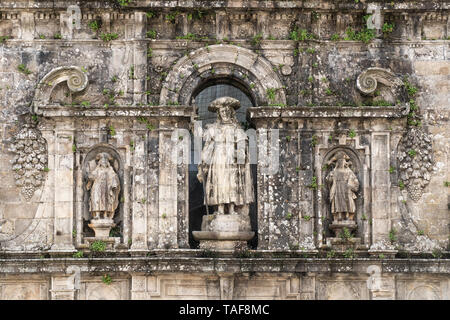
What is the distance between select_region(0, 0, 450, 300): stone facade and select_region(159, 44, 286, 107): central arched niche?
3cm

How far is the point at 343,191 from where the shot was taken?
18.1 metres

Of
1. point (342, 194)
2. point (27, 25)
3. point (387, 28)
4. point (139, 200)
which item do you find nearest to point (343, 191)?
point (342, 194)

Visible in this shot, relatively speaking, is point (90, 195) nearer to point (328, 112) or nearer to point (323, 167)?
point (323, 167)

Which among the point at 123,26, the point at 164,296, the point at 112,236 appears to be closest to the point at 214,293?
the point at 164,296

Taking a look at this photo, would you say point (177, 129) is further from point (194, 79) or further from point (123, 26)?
point (123, 26)

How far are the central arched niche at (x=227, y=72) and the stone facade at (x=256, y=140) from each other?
1.0 inches

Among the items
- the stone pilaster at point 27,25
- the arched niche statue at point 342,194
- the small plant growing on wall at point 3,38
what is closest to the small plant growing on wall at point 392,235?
the arched niche statue at point 342,194

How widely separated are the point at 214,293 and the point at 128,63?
15.0ft

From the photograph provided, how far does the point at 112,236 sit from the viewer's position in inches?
711

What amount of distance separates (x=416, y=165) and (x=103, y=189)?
5.86 metres

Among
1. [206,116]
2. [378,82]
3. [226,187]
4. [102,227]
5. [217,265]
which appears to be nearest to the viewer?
[217,265]

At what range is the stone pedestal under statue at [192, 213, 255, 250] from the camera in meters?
17.9

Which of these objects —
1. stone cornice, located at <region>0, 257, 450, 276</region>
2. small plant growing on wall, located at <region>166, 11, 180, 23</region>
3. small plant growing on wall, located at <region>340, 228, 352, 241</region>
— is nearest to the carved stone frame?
small plant growing on wall, located at <region>340, 228, 352, 241</region>

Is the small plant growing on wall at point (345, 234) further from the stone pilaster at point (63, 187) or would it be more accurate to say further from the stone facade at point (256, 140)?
the stone pilaster at point (63, 187)
